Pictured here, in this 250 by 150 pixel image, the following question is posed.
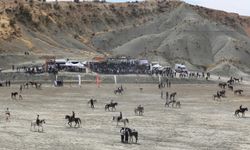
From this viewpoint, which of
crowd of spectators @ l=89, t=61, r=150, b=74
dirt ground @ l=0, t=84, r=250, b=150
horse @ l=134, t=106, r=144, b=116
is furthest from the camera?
crowd of spectators @ l=89, t=61, r=150, b=74

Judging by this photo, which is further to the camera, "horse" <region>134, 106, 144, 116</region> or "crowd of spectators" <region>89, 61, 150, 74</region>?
"crowd of spectators" <region>89, 61, 150, 74</region>

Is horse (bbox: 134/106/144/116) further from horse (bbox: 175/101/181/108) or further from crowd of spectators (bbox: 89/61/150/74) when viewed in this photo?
crowd of spectators (bbox: 89/61/150/74)

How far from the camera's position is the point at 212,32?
18712cm

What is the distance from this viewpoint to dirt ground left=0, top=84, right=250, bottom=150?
34906 millimetres

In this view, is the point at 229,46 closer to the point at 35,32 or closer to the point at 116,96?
the point at 35,32

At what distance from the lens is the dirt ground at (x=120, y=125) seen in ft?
115

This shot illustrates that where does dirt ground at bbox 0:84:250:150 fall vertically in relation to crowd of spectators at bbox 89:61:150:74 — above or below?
below

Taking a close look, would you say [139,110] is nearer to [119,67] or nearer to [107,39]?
[119,67]

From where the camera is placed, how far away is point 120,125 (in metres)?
44.0

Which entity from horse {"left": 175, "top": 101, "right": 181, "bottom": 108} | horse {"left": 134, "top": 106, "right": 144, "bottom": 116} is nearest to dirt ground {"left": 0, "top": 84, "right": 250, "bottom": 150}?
horse {"left": 175, "top": 101, "right": 181, "bottom": 108}

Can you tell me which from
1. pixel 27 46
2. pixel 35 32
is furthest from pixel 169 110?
pixel 35 32

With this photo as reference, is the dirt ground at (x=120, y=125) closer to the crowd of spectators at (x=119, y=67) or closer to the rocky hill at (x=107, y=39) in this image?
the crowd of spectators at (x=119, y=67)

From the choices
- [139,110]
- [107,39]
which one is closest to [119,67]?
[139,110]

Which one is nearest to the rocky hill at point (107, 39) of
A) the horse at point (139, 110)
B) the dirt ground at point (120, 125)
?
the dirt ground at point (120, 125)
